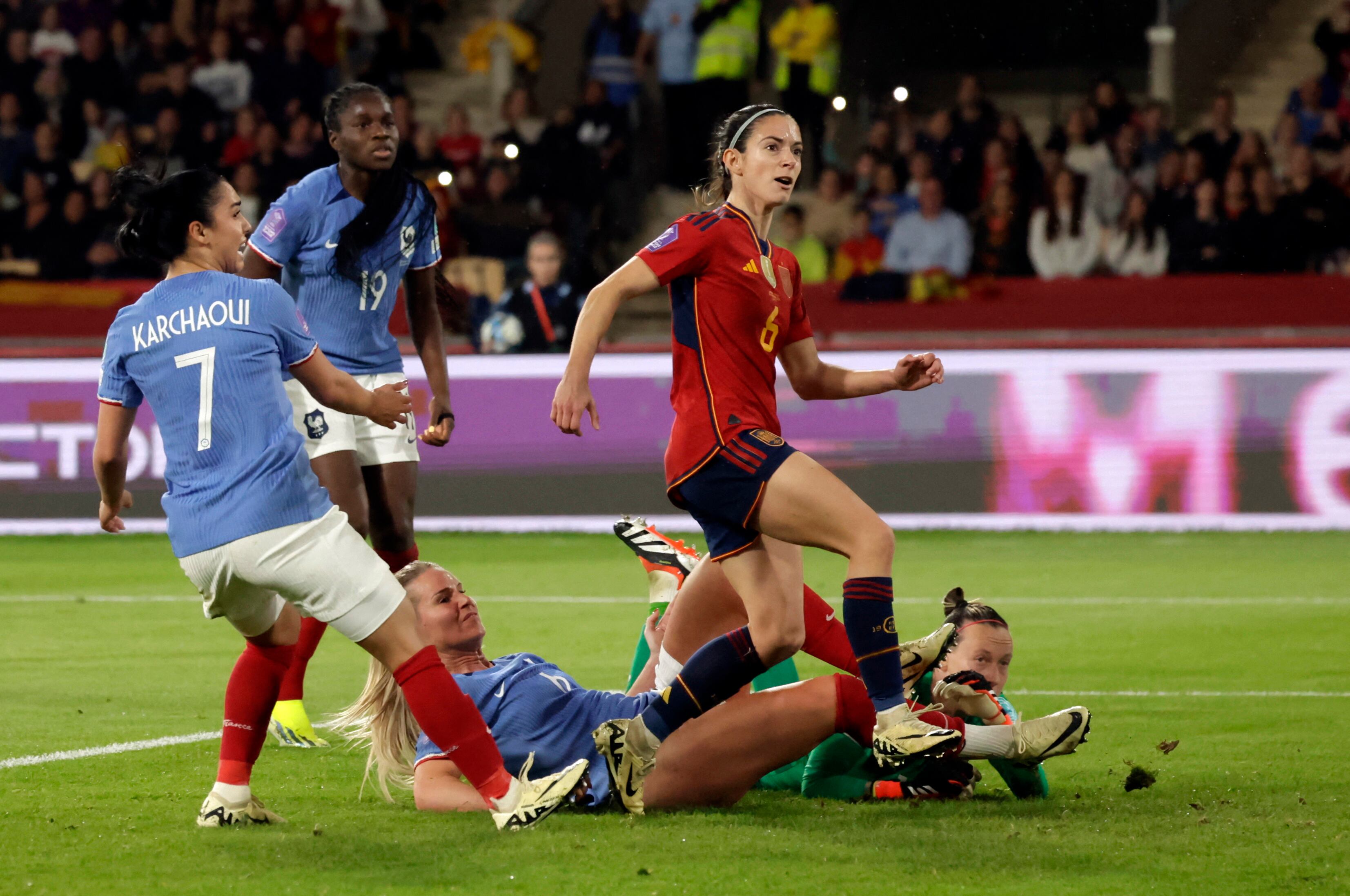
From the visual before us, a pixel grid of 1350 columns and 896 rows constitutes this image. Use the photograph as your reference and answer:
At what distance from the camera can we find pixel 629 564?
11.1m

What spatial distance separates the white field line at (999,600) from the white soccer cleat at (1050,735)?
14.6 feet

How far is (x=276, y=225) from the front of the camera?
Answer: 6090 mm

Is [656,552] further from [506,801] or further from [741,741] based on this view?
[506,801]

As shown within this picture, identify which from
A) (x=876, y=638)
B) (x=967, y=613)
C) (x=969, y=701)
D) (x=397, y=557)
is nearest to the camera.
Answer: (x=876, y=638)

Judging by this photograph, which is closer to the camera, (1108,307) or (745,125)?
(745,125)

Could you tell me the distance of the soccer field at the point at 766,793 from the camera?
392 cm

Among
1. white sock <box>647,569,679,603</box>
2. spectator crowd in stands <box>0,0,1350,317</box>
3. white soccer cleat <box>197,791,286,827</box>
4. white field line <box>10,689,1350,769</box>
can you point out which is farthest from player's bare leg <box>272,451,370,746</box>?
spectator crowd in stands <box>0,0,1350,317</box>

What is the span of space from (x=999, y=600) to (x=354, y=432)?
4.28 m

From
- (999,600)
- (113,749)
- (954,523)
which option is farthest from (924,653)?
(954,523)

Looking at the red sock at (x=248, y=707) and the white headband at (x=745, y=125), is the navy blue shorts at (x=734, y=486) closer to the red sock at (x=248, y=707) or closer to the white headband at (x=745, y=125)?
the white headband at (x=745, y=125)

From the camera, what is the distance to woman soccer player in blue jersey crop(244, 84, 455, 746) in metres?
6.07

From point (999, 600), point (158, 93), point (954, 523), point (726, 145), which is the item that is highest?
point (158, 93)

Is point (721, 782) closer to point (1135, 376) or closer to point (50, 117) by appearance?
point (1135, 376)

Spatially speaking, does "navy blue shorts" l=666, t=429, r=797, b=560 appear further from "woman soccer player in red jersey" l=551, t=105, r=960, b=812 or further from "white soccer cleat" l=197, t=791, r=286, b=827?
"white soccer cleat" l=197, t=791, r=286, b=827
